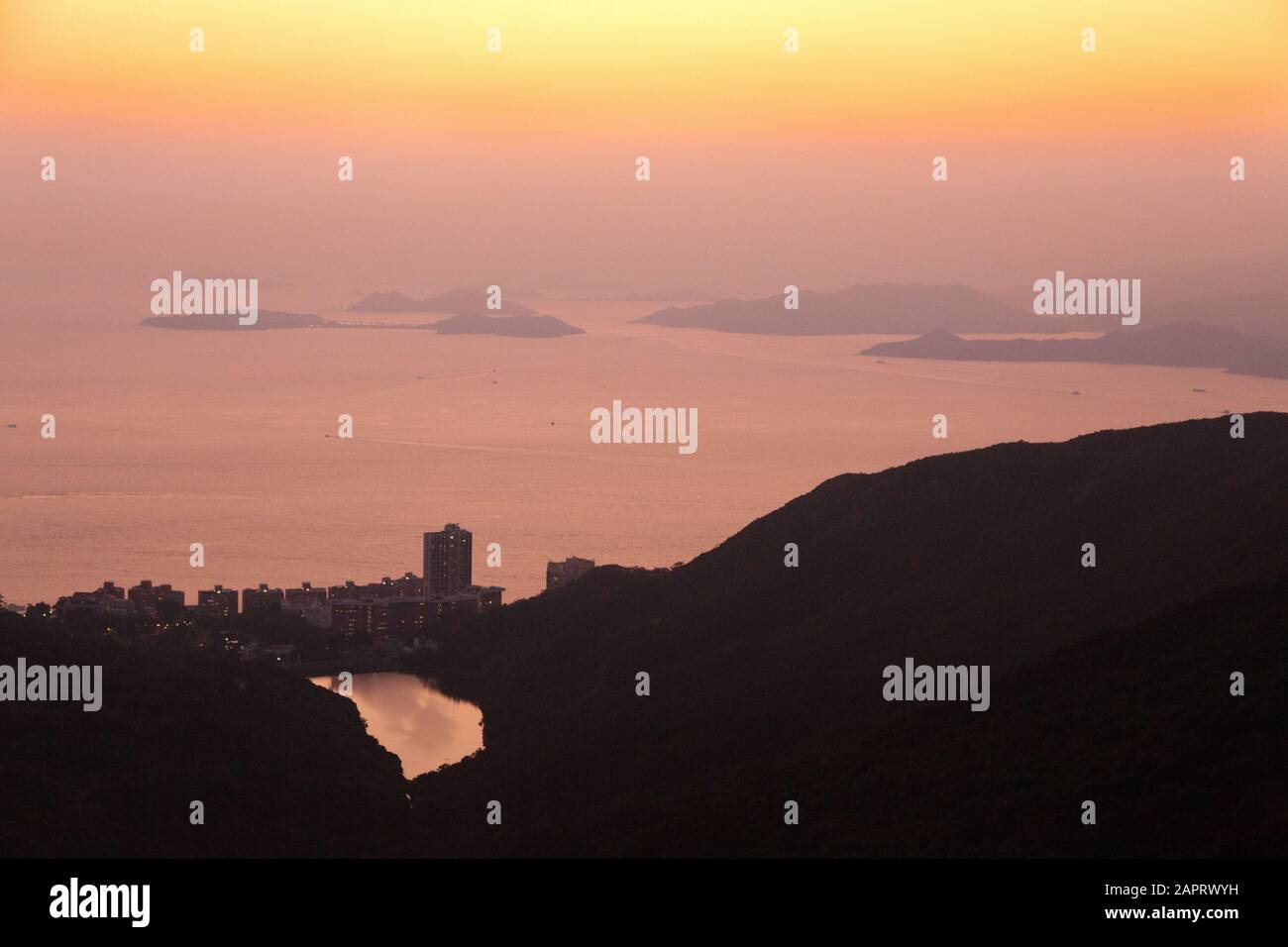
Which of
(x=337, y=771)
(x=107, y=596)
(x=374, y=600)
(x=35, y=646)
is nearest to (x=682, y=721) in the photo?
(x=337, y=771)

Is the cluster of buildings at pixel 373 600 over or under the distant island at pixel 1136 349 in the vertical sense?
under

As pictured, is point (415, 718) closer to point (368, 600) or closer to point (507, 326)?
point (368, 600)

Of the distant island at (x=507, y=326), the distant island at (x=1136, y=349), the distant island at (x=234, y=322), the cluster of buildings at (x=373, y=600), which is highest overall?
the distant island at (x=234, y=322)

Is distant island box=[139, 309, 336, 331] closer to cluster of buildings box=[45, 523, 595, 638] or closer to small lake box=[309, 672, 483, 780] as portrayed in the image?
cluster of buildings box=[45, 523, 595, 638]

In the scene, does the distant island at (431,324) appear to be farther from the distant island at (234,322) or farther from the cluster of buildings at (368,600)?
the cluster of buildings at (368,600)

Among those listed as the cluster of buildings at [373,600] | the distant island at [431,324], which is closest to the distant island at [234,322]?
the distant island at [431,324]

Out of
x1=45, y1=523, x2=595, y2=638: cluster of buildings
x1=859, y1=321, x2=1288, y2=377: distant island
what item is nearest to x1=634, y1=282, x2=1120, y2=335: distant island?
x1=859, y1=321, x2=1288, y2=377: distant island
